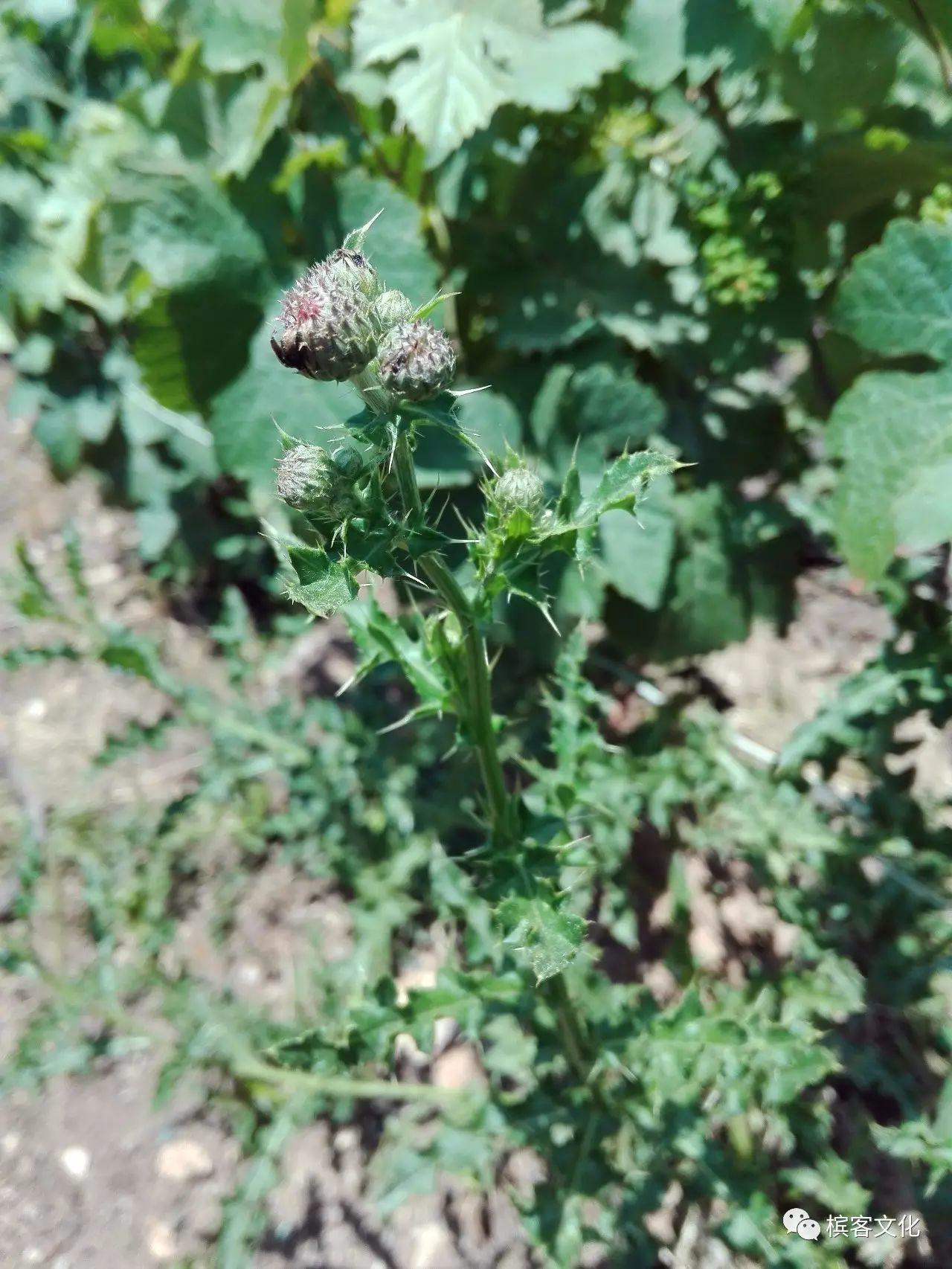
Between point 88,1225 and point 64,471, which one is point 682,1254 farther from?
point 64,471

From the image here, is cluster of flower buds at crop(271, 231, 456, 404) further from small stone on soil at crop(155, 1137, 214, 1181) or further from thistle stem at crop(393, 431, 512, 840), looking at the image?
small stone on soil at crop(155, 1137, 214, 1181)

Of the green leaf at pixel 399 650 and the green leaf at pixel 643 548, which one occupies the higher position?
the green leaf at pixel 399 650

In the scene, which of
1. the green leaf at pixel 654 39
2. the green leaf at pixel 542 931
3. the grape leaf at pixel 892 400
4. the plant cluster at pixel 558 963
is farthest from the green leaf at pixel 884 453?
the green leaf at pixel 542 931

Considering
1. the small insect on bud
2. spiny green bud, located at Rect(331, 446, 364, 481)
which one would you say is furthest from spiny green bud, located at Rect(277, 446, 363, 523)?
the small insect on bud

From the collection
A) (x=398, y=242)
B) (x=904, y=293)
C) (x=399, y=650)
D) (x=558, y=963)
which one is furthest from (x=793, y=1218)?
(x=398, y=242)

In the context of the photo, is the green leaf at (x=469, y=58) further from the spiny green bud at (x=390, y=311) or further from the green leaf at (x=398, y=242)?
the spiny green bud at (x=390, y=311)

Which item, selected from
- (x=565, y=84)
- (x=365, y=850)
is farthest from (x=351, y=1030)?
(x=565, y=84)
